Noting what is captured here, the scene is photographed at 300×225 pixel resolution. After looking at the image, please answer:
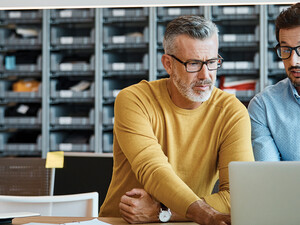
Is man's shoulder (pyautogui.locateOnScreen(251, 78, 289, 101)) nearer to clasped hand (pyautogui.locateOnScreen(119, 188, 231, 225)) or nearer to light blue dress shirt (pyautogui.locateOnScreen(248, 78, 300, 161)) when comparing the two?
light blue dress shirt (pyautogui.locateOnScreen(248, 78, 300, 161))

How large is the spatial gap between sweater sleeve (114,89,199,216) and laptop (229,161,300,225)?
300 mm

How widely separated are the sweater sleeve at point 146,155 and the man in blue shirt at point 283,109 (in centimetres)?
45

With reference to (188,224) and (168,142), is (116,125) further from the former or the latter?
(188,224)

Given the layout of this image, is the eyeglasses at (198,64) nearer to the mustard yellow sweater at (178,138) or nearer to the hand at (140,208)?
the mustard yellow sweater at (178,138)

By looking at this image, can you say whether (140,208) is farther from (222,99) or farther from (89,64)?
(89,64)

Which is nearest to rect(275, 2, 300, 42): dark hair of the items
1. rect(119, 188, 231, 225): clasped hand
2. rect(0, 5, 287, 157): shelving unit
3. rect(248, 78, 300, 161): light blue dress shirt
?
rect(248, 78, 300, 161): light blue dress shirt

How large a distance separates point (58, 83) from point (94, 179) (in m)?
2.91

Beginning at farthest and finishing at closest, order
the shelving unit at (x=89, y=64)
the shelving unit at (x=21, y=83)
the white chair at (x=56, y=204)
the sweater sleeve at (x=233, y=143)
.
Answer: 1. the shelving unit at (x=21, y=83)
2. the shelving unit at (x=89, y=64)
3. the white chair at (x=56, y=204)
4. the sweater sleeve at (x=233, y=143)

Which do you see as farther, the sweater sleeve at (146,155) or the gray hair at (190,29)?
the gray hair at (190,29)

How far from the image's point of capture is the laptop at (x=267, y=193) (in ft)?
3.05

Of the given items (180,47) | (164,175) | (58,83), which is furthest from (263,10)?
(164,175)

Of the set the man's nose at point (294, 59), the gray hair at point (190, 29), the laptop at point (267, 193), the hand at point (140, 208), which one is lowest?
the hand at point (140, 208)

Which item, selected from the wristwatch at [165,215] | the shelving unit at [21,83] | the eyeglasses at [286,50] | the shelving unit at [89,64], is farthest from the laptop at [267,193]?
the shelving unit at [21,83]

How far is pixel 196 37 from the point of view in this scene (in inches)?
61.2
